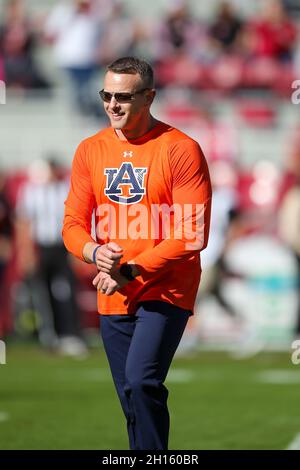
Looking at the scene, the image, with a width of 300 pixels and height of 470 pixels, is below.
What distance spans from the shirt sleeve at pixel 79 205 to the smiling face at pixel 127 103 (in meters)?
0.27

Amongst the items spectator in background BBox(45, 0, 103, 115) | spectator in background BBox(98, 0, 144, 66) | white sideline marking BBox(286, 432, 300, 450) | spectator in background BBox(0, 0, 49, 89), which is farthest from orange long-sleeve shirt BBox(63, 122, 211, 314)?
spectator in background BBox(0, 0, 49, 89)

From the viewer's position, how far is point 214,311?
53.4 ft

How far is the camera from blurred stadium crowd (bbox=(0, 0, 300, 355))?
1556 centimetres

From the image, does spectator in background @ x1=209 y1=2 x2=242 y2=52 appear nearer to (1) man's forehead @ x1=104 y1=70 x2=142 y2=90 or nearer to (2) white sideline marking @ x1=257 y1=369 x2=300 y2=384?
(2) white sideline marking @ x1=257 y1=369 x2=300 y2=384

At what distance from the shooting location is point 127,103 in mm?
6316

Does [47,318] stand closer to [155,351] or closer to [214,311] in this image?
[214,311]

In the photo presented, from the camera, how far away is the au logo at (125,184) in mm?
6348

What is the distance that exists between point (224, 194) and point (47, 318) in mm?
2548

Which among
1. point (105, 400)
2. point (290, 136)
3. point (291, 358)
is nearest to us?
point (105, 400)

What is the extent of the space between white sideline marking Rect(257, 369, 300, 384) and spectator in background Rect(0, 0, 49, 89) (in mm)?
8163

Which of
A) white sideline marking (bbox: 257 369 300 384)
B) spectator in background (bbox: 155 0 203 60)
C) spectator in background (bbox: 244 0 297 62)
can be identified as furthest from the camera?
spectator in background (bbox: 155 0 203 60)

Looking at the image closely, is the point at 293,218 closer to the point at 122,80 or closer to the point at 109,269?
the point at 122,80

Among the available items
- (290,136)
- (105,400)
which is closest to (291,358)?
(105,400)

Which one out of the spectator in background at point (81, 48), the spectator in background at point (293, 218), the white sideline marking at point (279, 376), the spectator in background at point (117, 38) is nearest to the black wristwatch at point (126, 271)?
the white sideline marking at point (279, 376)
